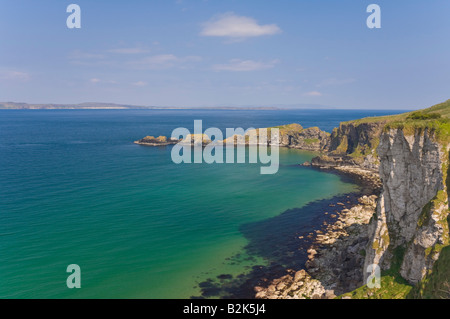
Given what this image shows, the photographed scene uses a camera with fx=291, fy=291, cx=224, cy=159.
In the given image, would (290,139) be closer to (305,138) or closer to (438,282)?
(305,138)

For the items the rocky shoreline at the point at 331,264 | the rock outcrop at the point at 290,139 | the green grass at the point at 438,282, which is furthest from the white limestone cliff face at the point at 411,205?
the rock outcrop at the point at 290,139

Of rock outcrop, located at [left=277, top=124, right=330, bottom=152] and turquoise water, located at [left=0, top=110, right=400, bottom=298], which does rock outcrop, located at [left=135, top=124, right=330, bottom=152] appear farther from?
turquoise water, located at [left=0, top=110, right=400, bottom=298]

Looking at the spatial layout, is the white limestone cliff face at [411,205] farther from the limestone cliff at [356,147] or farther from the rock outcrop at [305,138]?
the rock outcrop at [305,138]

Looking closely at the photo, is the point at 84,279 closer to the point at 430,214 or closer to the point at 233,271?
the point at 233,271

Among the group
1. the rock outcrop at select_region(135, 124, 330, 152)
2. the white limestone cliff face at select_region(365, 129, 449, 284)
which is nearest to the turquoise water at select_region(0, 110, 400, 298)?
the white limestone cliff face at select_region(365, 129, 449, 284)

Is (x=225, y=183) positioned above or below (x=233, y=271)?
above
